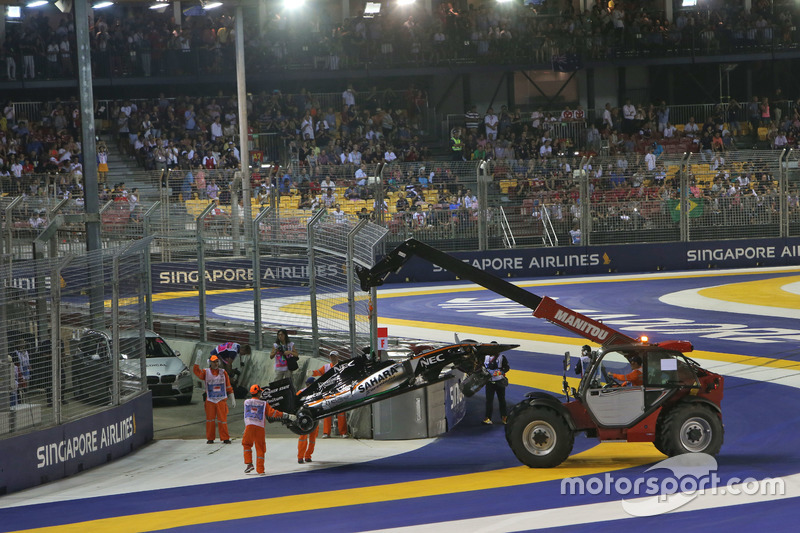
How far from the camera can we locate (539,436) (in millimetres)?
12797

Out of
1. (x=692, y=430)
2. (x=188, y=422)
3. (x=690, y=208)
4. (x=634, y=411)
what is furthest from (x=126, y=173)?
(x=692, y=430)

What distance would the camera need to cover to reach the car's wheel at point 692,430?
1254cm

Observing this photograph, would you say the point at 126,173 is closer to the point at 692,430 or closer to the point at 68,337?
the point at 68,337

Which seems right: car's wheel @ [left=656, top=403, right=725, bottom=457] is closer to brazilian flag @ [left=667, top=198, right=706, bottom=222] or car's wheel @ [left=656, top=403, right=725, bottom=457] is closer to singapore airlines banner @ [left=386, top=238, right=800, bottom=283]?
singapore airlines banner @ [left=386, top=238, right=800, bottom=283]

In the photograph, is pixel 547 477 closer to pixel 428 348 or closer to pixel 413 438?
pixel 428 348

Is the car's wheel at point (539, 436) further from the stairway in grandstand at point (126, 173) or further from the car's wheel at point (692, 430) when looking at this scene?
the stairway in grandstand at point (126, 173)

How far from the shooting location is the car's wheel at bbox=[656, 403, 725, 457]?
12539mm

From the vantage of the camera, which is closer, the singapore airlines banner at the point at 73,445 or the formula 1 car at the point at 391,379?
the singapore airlines banner at the point at 73,445

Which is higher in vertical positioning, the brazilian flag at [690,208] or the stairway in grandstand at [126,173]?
the stairway in grandstand at [126,173]

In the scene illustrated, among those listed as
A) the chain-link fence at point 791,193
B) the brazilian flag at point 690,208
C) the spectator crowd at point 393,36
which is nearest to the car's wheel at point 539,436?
the brazilian flag at point 690,208

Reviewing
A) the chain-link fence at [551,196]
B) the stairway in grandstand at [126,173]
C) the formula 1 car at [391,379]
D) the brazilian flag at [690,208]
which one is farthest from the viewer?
the brazilian flag at [690,208]

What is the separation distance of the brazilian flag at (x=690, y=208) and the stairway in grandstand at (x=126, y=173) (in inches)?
645

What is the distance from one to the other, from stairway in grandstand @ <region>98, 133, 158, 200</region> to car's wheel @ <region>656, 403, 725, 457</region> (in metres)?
19.9

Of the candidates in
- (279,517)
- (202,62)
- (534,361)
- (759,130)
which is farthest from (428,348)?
(759,130)
